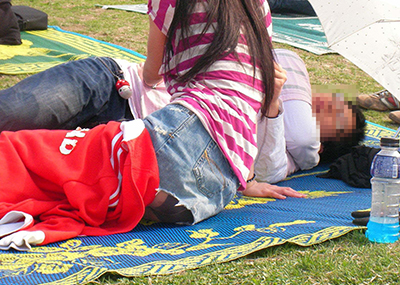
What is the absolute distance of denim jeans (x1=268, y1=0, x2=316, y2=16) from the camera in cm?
773

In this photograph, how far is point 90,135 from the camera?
6.92ft

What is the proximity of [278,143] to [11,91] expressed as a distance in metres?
1.52

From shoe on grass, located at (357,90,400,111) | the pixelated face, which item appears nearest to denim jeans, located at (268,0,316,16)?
shoe on grass, located at (357,90,400,111)

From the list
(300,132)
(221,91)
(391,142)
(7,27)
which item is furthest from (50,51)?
(391,142)

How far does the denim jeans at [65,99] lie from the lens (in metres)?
2.83

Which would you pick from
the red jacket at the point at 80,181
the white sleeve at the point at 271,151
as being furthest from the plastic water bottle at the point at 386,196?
the red jacket at the point at 80,181

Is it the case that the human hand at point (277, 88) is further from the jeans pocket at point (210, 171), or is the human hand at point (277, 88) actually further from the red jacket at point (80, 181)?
the red jacket at point (80, 181)

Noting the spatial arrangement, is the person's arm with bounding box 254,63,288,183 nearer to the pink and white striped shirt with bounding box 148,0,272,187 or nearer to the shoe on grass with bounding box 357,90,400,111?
the pink and white striped shirt with bounding box 148,0,272,187

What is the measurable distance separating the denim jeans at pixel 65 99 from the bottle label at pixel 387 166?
1.70 meters

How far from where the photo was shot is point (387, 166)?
206 cm

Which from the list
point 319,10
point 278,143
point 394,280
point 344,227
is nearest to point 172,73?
point 278,143

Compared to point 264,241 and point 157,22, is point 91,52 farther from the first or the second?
point 264,241

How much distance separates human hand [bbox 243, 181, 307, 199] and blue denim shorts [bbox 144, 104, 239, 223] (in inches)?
23.6

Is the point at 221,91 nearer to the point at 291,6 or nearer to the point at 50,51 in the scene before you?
the point at 50,51
